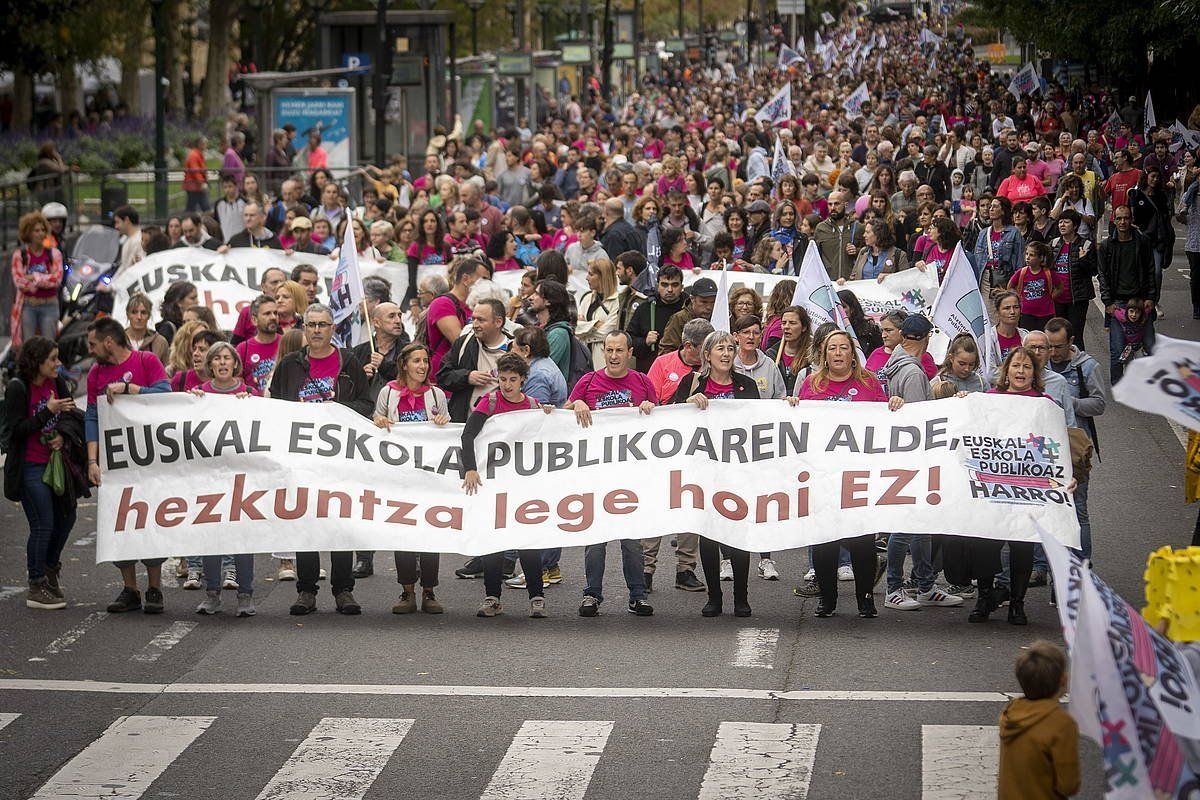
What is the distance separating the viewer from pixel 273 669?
33.9 feet

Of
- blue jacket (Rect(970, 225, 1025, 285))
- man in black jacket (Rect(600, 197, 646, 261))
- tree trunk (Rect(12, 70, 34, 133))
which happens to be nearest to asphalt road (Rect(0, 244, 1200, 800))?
blue jacket (Rect(970, 225, 1025, 285))

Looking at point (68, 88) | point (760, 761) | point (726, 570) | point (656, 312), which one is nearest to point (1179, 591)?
point (760, 761)

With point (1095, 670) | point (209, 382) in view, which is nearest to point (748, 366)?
point (209, 382)

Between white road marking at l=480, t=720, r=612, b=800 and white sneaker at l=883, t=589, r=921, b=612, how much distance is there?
8.92 feet

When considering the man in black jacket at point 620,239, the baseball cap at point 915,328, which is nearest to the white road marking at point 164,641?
the baseball cap at point 915,328

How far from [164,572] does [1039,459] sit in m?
5.90

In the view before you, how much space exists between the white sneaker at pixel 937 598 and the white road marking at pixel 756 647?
1076mm

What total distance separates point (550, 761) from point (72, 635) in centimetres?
378

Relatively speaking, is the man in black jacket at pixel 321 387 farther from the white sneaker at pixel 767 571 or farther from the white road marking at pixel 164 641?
the white sneaker at pixel 767 571

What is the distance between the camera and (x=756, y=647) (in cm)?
1048

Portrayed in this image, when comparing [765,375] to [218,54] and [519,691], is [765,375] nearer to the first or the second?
[519,691]

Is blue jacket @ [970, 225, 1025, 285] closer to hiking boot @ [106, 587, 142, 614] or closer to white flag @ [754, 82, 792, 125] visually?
hiking boot @ [106, 587, 142, 614]

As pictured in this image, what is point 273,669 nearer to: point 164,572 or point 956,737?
point 164,572

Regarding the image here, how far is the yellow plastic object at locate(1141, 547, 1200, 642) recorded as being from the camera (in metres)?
6.89
